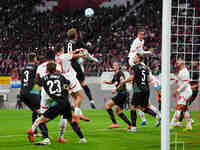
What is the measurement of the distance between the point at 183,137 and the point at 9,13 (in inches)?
780

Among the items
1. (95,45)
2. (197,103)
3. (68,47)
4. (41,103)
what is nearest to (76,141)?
(41,103)

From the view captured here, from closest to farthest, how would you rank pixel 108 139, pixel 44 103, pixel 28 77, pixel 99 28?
pixel 44 103, pixel 28 77, pixel 108 139, pixel 99 28

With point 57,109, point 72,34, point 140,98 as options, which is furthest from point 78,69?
point 57,109

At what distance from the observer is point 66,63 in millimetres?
9461

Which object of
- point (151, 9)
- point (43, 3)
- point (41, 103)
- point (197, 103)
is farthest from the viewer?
point (43, 3)

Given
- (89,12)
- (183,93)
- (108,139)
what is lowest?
(108,139)

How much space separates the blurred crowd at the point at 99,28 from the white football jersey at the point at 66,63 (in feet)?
27.3

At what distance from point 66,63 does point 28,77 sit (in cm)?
92

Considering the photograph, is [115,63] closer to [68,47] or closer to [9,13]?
[68,47]

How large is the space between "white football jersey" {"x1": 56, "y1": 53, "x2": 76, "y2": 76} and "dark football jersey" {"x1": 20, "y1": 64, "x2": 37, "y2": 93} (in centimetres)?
57

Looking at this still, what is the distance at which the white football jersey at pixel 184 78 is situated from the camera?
10.8 m

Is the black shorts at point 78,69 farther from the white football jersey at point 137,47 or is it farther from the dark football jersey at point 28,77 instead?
the white football jersey at point 137,47

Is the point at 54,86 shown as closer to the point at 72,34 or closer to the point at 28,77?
the point at 28,77

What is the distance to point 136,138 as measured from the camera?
9531 mm
